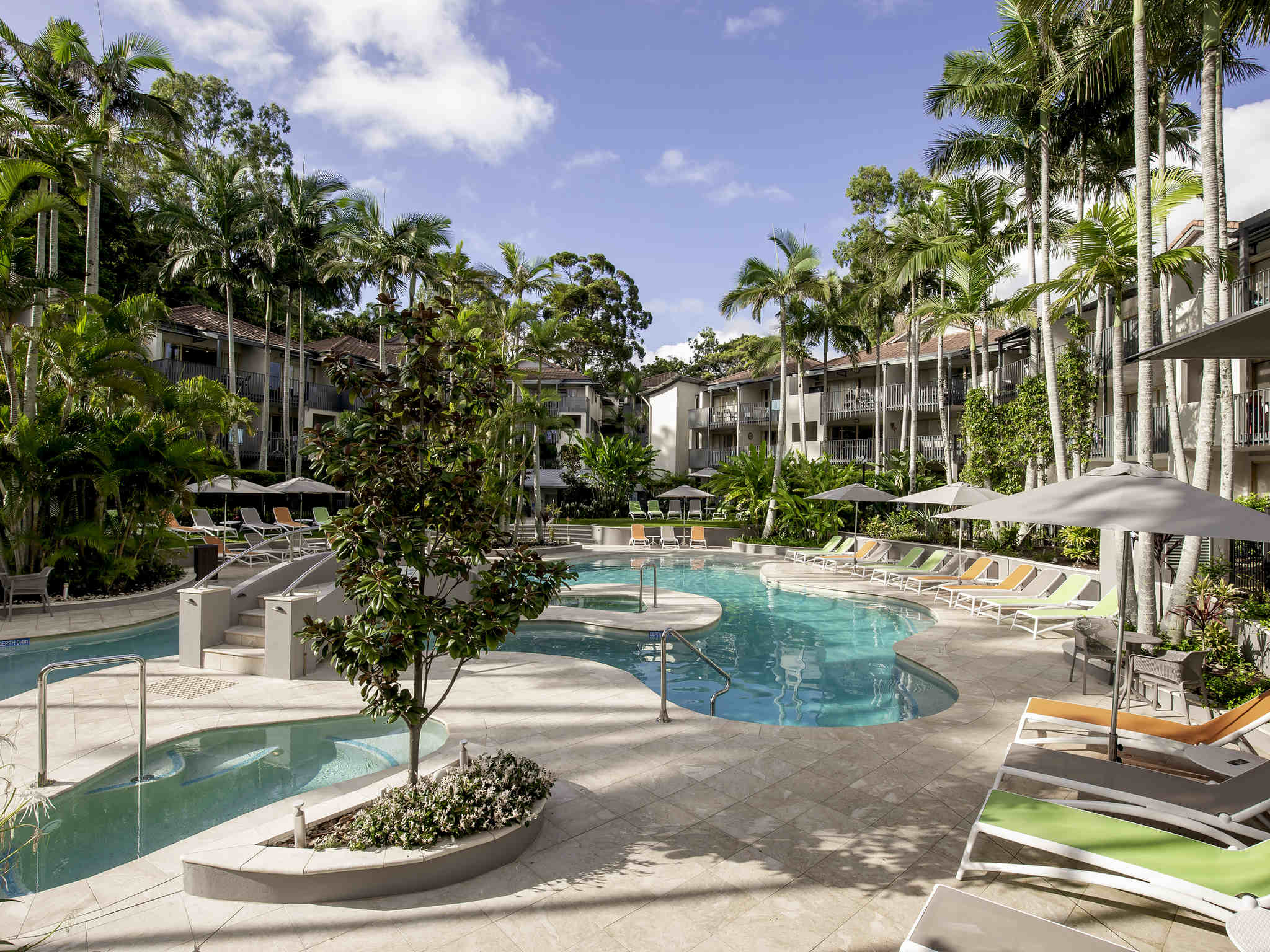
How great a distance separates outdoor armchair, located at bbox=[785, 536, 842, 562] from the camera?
20.1 meters

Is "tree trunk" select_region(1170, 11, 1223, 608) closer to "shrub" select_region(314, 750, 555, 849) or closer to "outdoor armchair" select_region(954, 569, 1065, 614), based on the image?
"outdoor armchair" select_region(954, 569, 1065, 614)

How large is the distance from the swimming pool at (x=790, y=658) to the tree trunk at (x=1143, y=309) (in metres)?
2.90

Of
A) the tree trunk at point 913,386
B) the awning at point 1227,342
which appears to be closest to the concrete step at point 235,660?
the awning at point 1227,342

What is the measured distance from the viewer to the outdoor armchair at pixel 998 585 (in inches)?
507

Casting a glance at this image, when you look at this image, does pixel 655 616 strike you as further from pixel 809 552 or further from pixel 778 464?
pixel 778 464

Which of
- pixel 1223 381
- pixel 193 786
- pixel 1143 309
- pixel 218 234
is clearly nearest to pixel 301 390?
pixel 218 234

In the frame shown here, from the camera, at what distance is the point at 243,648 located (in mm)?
8945

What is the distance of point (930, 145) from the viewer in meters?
16.9

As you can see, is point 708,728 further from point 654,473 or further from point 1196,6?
point 654,473

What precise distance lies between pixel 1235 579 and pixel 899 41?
11723 millimetres

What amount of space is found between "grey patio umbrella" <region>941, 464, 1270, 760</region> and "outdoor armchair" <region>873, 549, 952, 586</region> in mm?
10679

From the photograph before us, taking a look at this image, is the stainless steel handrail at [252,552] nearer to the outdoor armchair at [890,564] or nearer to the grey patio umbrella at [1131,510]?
the grey patio umbrella at [1131,510]

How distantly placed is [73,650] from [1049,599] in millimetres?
16051

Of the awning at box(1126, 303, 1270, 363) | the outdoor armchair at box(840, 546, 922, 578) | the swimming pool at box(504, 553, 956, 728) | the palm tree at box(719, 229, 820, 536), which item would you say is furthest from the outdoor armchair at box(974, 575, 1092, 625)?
the palm tree at box(719, 229, 820, 536)
